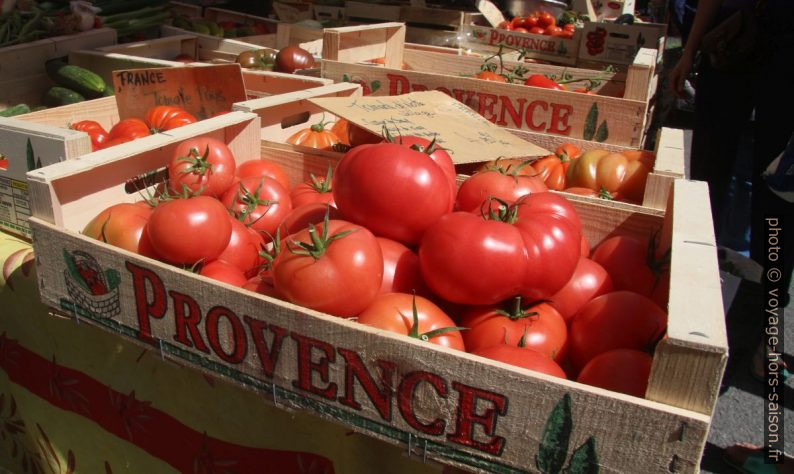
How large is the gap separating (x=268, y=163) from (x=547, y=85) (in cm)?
163

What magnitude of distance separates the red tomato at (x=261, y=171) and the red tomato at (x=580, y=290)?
2.95 feet

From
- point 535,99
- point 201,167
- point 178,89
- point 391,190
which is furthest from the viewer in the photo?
point 535,99

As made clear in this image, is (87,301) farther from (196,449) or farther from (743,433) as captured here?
(743,433)

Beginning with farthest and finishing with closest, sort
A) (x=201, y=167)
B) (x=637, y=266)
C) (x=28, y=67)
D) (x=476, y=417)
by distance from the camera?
(x=28, y=67)
(x=201, y=167)
(x=637, y=266)
(x=476, y=417)

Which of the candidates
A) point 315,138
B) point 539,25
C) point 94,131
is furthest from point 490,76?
point 539,25

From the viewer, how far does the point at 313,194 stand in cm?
171

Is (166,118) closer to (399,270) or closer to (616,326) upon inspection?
(399,270)

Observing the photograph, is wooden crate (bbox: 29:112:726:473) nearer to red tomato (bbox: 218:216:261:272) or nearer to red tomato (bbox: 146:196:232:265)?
red tomato (bbox: 146:196:232:265)

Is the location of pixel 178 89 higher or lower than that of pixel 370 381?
higher

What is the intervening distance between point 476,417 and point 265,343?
410mm

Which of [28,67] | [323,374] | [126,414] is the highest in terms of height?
[28,67]

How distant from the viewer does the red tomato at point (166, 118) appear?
2303mm

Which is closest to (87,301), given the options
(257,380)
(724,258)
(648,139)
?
(257,380)

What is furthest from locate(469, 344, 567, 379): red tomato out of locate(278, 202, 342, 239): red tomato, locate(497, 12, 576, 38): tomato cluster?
locate(497, 12, 576, 38): tomato cluster
